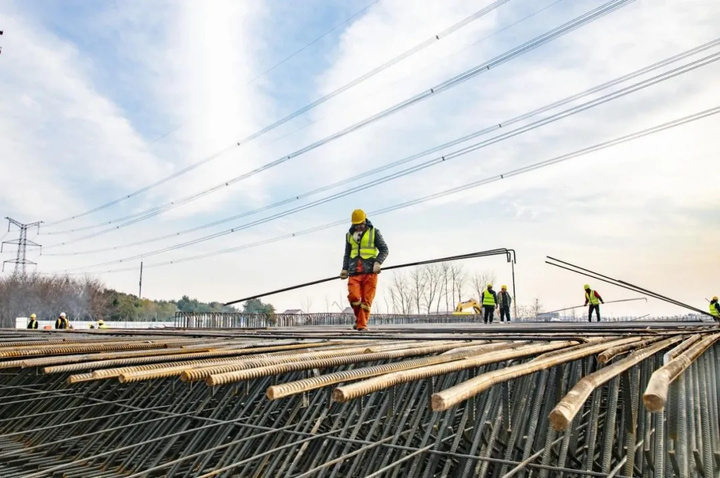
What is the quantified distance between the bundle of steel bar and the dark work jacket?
7.85ft

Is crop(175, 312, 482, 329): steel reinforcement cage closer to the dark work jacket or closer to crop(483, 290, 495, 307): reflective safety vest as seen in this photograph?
crop(483, 290, 495, 307): reflective safety vest

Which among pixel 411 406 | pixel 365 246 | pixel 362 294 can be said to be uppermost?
pixel 365 246

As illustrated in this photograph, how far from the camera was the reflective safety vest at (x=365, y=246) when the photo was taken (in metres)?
7.41

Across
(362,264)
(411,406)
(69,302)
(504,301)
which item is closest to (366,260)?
(362,264)

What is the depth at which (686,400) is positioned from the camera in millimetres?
3387

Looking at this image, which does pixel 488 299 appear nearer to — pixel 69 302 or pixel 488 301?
pixel 488 301

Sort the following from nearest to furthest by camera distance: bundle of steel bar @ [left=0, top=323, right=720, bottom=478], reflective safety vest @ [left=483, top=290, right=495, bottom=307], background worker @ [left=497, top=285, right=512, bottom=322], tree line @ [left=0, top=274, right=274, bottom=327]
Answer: bundle of steel bar @ [left=0, top=323, right=720, bottom=478]
reflective safety vest @ [left=483, top=290, right=495, bottom=307]
background worker @ [left=497, top=285, right=512, bottom=322]
tree line @ [left=0, top=274, right=274, bottom=327]

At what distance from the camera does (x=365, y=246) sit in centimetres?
744

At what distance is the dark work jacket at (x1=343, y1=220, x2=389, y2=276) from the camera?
24.3 feet

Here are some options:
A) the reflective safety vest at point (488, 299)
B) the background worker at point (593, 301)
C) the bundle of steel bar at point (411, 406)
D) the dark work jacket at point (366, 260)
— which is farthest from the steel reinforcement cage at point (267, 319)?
the bundle of steel bar at point (411, 406)

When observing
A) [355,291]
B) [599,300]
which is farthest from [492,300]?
[355,291]

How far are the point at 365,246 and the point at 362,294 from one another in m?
0.68

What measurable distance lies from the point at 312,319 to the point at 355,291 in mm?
17826

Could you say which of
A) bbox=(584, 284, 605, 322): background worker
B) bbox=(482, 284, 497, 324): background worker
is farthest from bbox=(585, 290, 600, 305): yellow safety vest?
bbox=(482, 284, 497, 324): background worker
